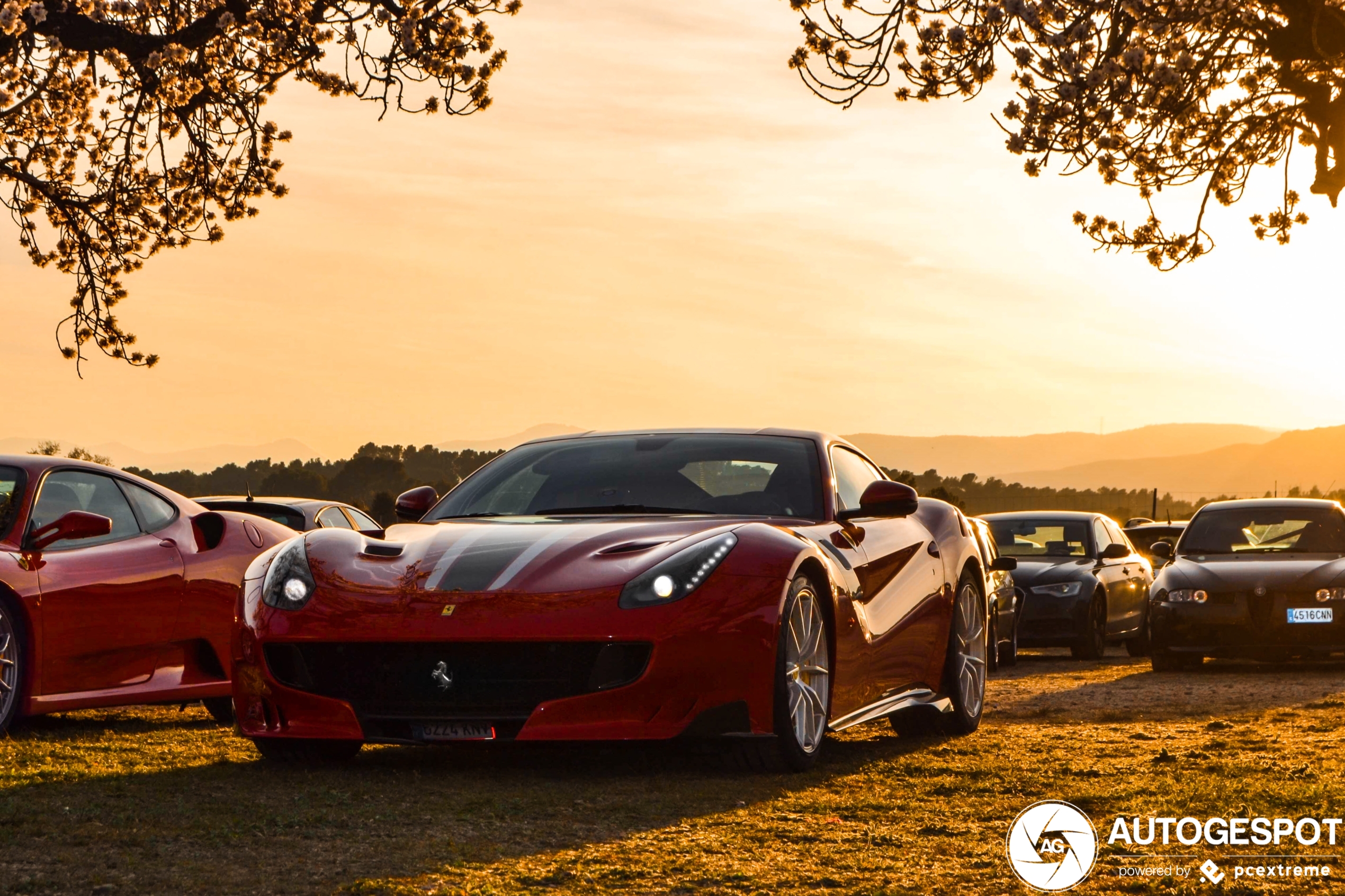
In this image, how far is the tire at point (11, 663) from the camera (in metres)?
7.93

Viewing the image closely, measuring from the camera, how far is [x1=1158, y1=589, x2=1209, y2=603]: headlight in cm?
1521

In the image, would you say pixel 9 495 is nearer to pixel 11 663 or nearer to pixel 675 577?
pixel 11 663

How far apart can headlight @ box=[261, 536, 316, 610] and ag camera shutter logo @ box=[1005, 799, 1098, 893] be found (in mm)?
2752

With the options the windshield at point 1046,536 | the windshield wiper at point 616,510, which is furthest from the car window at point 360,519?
the windshield wiper at point 616,510

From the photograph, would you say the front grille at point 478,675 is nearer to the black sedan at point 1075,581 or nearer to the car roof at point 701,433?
the car roof at point 701,433

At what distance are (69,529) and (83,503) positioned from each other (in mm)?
577

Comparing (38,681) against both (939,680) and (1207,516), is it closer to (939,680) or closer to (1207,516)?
(939,680)

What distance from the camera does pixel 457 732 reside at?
634 centimetres

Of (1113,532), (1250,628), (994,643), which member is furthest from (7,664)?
(1113,532)

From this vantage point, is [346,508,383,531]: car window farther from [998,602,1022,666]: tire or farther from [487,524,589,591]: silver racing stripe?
[487,524,589,591]: silver racing stripe

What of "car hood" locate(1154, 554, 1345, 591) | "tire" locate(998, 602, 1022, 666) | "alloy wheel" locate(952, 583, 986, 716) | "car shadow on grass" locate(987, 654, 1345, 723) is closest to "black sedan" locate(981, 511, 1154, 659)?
"car shadow on grass" locate(987, 654, 1345, 723)

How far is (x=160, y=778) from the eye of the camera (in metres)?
6.66

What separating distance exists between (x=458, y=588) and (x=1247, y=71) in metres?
9.66

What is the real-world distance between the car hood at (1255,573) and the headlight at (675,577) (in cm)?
973
